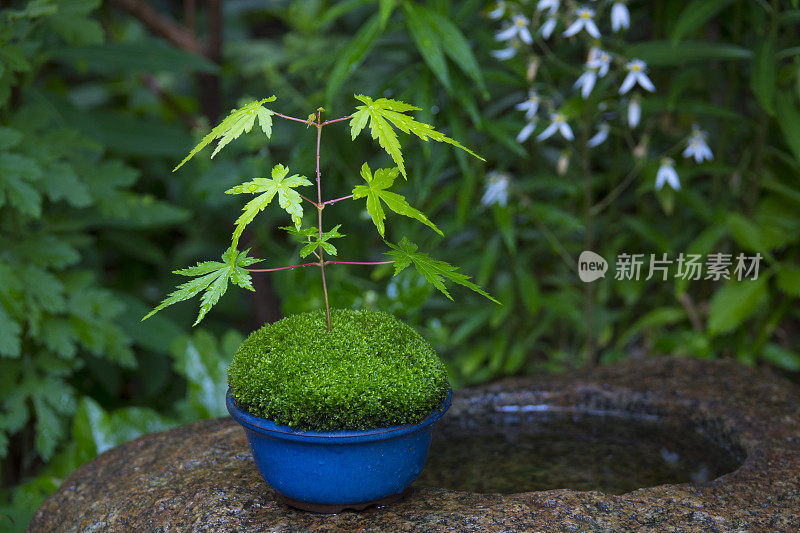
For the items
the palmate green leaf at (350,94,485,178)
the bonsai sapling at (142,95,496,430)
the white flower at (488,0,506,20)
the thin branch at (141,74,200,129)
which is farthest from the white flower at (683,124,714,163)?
the thin branch at (141,74,200,129)

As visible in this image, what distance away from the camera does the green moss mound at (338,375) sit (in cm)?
131

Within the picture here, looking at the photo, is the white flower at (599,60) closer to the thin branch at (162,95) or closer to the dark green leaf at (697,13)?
the dark green leaf at (697,13)

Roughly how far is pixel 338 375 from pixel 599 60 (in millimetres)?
1436

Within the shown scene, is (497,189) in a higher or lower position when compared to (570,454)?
higher

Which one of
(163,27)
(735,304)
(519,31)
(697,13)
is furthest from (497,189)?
(163,27)

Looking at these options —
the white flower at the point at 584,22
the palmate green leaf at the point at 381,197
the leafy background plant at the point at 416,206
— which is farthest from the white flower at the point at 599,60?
the palmate green leaf at the point at 381,197

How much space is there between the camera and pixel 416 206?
2697 millimetres

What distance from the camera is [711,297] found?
293cm

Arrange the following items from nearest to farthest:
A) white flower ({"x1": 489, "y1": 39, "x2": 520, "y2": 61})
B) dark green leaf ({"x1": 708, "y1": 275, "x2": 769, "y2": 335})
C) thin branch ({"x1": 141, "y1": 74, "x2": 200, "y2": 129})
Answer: white flower ({"x1": 489, "y1": 39, "x2": 520, "y2": 61})
dark green leaf ({"x1": 708, "y1": 275, "x2": 769, "y2": 335})
thin branch ({"x1": 141, "y1": 74, "x2": 200, "y2": 129})

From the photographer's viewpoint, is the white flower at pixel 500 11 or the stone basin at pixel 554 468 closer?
the stone basin at pixel 554 468

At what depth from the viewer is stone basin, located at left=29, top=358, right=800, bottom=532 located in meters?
1.36

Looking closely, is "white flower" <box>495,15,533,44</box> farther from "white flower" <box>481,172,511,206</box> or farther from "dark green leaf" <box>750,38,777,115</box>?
"dark green leaf" <box>750,38,777,115</box>

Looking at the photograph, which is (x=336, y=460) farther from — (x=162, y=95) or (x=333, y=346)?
(x=162, y=95)

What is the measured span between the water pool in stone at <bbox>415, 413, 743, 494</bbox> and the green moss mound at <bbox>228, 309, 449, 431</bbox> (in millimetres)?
365
